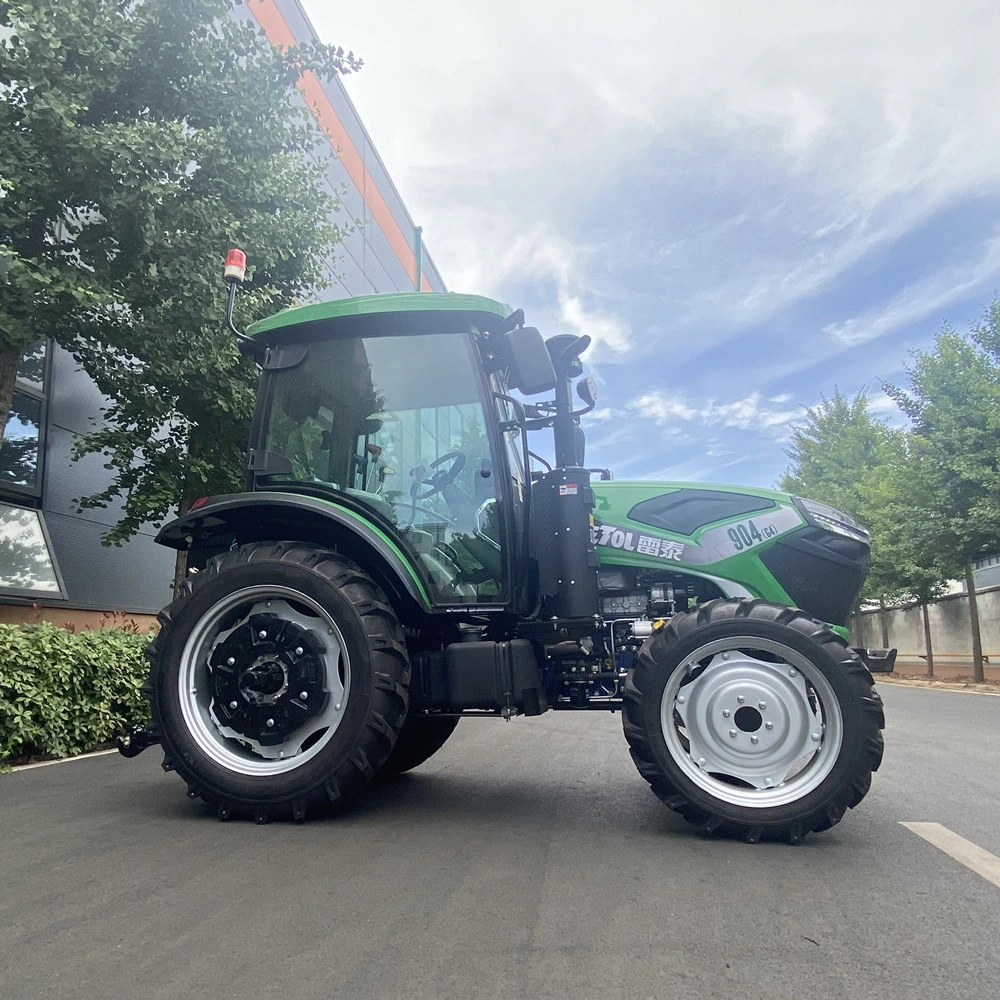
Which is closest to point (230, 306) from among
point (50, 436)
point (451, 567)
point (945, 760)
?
point (451, 567)

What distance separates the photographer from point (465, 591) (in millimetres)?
3971

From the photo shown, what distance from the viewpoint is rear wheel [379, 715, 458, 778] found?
16.2 ft

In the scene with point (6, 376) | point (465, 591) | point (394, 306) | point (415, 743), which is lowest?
point (415, 743)

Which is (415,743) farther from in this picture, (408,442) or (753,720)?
(753,720)

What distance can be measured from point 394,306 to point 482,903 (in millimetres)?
2787

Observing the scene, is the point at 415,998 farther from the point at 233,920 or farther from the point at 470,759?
the point at 470,759

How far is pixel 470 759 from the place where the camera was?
6012 mm

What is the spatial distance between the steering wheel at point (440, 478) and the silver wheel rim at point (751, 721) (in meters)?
1.47

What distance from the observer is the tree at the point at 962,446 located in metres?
14.4

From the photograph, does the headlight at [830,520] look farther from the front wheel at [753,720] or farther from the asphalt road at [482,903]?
the asphalt road at [482,903]

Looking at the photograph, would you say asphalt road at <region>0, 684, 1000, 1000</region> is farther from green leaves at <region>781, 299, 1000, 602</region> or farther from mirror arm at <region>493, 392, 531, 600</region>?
green leaves at <region>781, 299, 1000, 602</region>

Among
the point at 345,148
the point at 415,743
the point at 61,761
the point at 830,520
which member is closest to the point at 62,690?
the point at 61,761

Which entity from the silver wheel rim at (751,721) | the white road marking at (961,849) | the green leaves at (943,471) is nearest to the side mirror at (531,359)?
the silver wheel rim at (751,721)

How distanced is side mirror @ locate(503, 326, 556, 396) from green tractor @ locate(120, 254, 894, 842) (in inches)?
0.4
